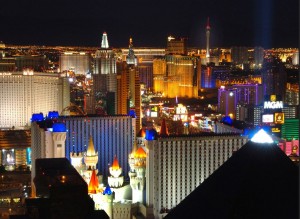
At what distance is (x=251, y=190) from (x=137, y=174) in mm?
6539

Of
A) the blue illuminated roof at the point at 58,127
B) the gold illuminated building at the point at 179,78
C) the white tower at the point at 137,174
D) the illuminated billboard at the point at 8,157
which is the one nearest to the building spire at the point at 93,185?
the white tower at the point at 137,174

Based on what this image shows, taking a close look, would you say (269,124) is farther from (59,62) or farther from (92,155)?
(59,62)

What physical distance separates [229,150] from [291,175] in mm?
6238

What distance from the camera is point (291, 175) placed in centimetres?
206

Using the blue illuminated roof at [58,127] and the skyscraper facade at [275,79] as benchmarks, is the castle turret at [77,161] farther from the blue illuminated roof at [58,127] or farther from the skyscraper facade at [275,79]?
the skyscraper facade at [275,79]

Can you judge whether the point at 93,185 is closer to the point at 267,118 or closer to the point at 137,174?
the point at 137,174

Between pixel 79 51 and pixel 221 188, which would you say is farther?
pixel 79 51

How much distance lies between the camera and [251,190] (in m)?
1.97

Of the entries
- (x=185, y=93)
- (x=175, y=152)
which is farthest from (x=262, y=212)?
(x=185, y=93)

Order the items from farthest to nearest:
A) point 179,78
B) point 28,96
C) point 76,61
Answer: point 76,61
point 179,78
point 28,96

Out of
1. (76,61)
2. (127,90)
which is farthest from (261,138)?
(76,61)

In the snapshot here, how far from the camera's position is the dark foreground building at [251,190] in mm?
1928

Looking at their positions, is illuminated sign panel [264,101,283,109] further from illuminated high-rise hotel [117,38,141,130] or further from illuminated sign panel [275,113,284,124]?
illuminated high-rise hotel [117,38,141,130]

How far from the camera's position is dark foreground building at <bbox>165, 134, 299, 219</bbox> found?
193 cm
